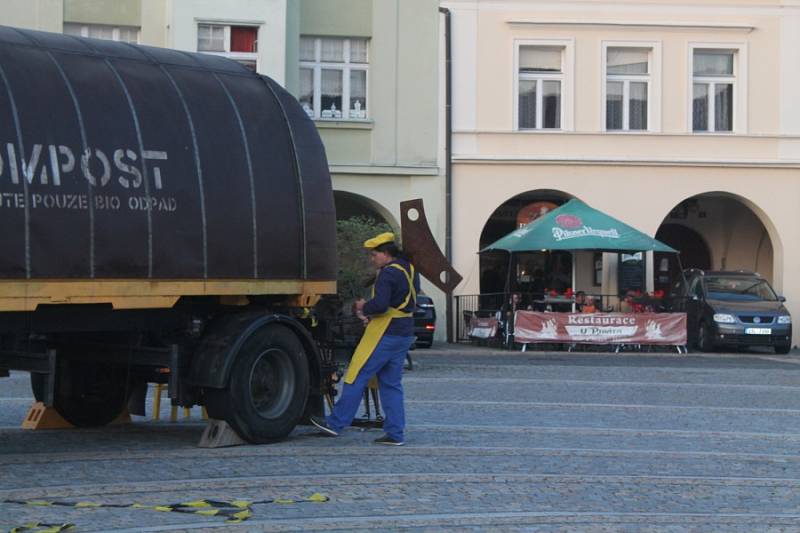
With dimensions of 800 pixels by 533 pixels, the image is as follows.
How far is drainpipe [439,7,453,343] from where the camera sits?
31.7 metres

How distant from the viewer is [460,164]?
31953 millimetres

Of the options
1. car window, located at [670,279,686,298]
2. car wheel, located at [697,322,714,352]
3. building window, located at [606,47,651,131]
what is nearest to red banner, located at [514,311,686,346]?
car wheel, located at [697,322,714,352]

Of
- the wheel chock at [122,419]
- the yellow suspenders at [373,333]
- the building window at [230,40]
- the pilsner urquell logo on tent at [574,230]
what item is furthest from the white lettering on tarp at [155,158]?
the building window at [230,40]

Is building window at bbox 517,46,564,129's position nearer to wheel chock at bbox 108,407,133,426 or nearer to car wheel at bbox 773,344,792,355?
car wheel at bbox 773,344,792,355

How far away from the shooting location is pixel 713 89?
32.8m

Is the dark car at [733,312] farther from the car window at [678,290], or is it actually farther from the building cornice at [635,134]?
the building cornice at [635,134]

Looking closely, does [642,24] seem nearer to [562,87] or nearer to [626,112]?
[626,112]

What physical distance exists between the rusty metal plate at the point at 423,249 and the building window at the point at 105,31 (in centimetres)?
1821

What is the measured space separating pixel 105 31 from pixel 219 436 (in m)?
20.8

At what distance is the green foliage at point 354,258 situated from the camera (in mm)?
22188

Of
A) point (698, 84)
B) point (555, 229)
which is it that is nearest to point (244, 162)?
point (555, 229)

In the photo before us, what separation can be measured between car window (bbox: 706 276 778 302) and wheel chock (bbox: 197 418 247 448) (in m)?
19.4

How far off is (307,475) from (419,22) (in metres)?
22.5

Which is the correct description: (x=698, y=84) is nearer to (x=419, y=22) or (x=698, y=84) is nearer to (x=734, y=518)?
(x=419, y=22)
